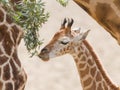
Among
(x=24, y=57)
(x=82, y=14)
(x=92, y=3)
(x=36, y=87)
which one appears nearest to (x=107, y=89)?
(x=92, y=3)

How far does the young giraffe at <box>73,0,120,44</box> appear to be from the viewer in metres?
0.90

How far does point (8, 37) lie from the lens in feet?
3.67

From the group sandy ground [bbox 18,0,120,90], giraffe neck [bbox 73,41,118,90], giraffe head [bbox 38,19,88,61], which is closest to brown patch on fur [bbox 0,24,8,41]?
giraffe head [bbox 38,19,88,61]

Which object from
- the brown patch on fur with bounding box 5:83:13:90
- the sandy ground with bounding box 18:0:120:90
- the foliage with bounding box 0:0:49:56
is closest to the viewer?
the brown patch on fur with bounding box 5:83:13:90

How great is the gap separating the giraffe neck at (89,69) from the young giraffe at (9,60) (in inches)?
53.5

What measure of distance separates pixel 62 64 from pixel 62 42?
301 centimetres

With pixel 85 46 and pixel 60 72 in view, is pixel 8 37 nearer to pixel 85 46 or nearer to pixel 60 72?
pixel 85 46

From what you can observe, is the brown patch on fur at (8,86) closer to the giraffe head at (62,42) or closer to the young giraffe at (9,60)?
the young giraffe at (9,60)

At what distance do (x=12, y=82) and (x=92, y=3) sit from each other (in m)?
0.29

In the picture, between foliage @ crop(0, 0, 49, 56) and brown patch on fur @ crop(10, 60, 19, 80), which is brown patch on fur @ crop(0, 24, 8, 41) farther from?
foliage @ crop(0, 0, 49, 56)

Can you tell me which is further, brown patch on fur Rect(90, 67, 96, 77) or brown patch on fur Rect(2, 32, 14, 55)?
brown patch on fur Rect(90, 67, 96, 77)

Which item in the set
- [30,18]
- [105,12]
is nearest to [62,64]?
[30,18]

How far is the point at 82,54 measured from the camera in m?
2.52

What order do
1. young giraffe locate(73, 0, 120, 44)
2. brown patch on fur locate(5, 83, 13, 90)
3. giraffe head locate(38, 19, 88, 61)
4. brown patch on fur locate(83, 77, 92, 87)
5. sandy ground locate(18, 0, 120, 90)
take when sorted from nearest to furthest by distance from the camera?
young giraffe locate(73, 0, 120, 44)
brown patch on fur locate(5, 83, 13, 90)
giraffe head locate(38, 19, 88, 61)
brown patch on fur locate(83, 77, 92, 87)
sandy ground locate(18, 0, 120, 90)
